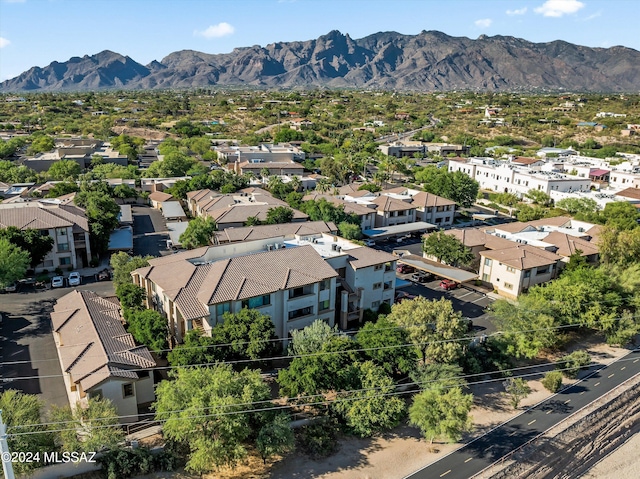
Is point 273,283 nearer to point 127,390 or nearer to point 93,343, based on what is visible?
point 127,390

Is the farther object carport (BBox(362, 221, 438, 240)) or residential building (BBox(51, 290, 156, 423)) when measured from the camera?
carport (BBox(362, 221, 438, 240))

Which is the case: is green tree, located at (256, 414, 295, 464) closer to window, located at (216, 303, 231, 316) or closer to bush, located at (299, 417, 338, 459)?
bush, located at (299, 417, 338, 459)

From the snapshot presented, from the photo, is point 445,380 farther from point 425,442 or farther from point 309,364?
point 309,364

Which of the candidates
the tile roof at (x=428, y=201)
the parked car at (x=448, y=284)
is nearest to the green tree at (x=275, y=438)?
the parked car at (x=448, y=284)

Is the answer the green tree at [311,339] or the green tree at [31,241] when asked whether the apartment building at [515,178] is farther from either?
the green tree at [31,241]

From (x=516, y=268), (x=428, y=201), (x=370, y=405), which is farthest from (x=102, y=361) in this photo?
(x=428, y=201)

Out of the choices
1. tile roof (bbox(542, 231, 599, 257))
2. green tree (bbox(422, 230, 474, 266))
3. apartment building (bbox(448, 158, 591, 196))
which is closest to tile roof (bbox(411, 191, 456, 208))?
green tree (bbox(422, 230, 474, 266))
